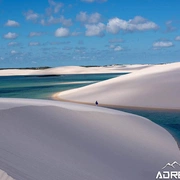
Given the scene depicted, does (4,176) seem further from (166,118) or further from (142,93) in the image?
(142,93)

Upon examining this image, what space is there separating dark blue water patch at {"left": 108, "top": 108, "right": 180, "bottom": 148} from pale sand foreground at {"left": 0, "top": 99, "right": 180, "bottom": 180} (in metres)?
1.12

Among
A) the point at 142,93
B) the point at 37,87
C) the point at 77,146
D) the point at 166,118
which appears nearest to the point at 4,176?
the point at 77,146

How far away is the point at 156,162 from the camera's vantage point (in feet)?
Answer: 33.6

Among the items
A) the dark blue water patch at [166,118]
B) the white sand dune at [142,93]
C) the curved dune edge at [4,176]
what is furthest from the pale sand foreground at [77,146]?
the white sand dune at [142,93]

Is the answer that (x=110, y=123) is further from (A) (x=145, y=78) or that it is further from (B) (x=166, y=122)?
(A) (x=145, y=78)

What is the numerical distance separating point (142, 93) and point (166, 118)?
369 inches

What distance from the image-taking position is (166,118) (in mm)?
20703

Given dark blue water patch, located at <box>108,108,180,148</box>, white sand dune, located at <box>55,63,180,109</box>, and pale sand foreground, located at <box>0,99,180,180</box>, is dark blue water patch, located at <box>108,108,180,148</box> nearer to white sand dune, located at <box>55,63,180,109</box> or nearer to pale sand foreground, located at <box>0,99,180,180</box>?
pale sand foreground, located at <box>0,99,180,180</box>

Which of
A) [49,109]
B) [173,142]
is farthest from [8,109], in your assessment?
[173,142]

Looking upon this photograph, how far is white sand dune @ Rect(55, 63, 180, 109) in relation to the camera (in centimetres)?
2702

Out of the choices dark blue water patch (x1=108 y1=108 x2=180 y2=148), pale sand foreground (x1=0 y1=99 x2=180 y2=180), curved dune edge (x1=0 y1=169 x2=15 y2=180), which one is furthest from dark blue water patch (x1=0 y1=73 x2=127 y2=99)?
curved dune edge (x1=0 y1=169 x2=15 y2=180)

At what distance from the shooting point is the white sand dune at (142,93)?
2702 centimetres

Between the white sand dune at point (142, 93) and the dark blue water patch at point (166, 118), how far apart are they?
2.02 m

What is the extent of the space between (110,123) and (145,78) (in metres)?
22.7
